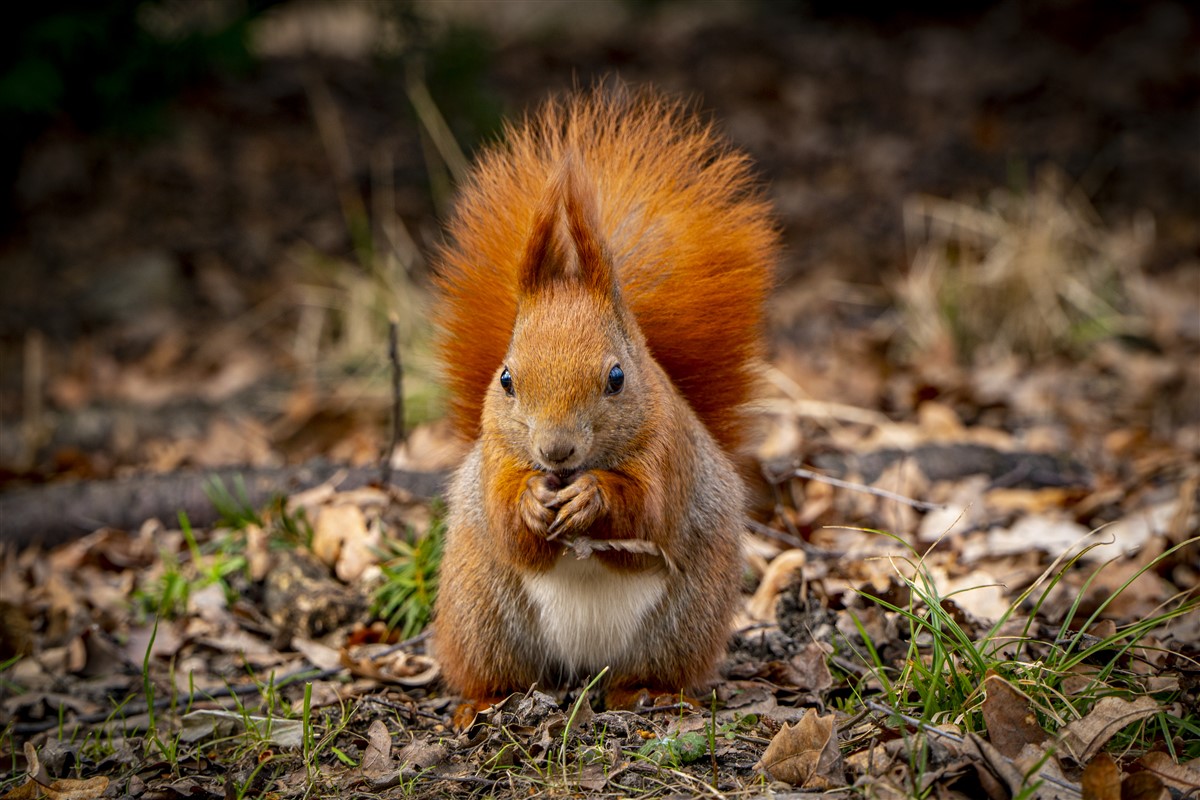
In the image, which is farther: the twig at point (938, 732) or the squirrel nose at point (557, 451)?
the squirrel nose at point (557, 451)

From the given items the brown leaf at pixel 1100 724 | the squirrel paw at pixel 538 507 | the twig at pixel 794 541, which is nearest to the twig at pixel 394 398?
the twig at pixel 794 541

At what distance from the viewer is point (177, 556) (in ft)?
13.4

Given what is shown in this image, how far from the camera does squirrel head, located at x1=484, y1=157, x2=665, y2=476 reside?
7.78 ft

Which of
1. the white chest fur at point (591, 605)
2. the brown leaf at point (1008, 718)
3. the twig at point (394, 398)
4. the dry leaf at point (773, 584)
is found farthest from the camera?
the twig at point (394, 398)

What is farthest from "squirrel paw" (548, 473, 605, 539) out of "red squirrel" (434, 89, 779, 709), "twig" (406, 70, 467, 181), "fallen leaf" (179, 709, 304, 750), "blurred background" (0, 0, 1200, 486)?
"twig" (406, 70, 467, 181)

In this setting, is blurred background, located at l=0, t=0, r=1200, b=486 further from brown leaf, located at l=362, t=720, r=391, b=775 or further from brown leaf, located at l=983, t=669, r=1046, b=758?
brown leaf, located at l=983, t=669, r=1046, b=758

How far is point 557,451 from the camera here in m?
2.32

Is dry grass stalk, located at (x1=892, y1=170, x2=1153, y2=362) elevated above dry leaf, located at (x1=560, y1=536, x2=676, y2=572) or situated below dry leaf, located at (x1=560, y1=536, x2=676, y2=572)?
above

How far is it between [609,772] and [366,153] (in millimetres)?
7202

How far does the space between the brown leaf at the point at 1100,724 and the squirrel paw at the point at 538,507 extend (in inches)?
44.9

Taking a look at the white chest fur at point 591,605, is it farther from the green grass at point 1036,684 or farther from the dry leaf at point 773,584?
the dry leaf at point 773,584

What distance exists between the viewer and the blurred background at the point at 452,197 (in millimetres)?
5617

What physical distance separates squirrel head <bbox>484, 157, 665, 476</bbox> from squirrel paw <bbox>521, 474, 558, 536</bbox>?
0.06 meters

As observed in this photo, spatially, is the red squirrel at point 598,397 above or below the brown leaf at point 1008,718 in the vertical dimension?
above
